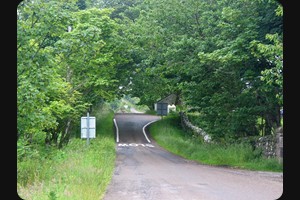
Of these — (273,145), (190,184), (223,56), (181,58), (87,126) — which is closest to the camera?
(190,184)

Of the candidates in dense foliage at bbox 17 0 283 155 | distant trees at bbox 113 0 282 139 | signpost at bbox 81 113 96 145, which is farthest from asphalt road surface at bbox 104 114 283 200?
distant trees at bbox 113 0 282 139

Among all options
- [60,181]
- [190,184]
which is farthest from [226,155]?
[60,181]

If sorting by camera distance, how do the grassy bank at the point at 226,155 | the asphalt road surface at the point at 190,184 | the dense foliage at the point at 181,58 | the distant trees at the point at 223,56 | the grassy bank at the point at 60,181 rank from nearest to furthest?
the grassy bank at the point at 60,181
the dense foliage at the point at 181,58
the asphalt road surface at the point at 190,184
the distant trees at the point at 223,56
the grassy bank at the point at 226,155

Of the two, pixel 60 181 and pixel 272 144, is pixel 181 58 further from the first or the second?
pixel 60 181

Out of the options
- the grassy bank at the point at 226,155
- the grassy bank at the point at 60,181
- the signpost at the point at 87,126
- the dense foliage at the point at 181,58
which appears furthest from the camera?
the signpost at the point at 87,126

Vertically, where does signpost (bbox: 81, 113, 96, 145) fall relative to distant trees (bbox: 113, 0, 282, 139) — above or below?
below

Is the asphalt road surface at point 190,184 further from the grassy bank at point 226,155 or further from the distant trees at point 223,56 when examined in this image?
the distant trees at point 223,56

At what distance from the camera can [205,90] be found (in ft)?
60.1

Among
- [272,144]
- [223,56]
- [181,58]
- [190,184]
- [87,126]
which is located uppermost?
[181,58]

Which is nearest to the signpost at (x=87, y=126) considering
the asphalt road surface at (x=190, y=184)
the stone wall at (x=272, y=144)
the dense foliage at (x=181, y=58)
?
the dense foliage at (x=181, y=58)

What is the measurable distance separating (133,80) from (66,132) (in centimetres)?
1062

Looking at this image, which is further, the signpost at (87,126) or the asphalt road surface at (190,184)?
the signpost at (87,126)

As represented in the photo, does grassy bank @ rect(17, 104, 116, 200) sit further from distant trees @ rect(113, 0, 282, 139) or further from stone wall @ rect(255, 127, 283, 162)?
stone wall @ rect(255, 127, 283, 162)

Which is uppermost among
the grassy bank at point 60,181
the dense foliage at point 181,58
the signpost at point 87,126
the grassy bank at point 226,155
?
the dense foliage at point 181,58
